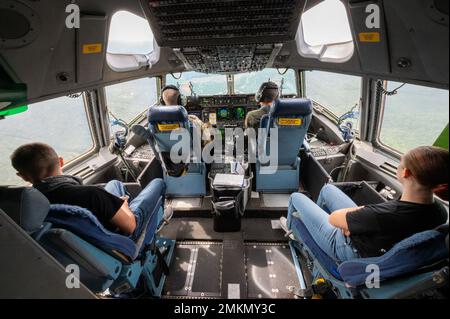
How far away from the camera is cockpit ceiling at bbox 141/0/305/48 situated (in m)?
1.45

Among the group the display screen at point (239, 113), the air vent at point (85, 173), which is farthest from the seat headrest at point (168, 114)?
the display screen at point (239, 113)

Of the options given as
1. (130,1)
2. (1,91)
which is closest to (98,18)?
(130,1)

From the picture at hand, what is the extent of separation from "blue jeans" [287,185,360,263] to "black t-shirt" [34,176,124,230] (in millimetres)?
1267

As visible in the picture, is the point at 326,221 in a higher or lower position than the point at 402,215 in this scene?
lower

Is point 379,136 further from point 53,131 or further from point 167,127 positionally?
point 53,131

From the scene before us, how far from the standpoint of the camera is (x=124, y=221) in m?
1.37

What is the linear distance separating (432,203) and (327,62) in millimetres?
2349

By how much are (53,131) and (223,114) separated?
247 cm

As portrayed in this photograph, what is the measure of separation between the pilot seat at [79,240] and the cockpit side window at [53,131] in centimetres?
97

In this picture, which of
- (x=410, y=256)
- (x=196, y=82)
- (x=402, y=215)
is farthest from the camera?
(x=196, y=82)

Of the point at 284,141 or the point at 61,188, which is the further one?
the point at 284,141

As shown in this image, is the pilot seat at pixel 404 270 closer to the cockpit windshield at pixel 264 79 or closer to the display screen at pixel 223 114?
the display screen at pixel 223 114

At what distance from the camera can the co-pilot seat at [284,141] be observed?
2.26 meters

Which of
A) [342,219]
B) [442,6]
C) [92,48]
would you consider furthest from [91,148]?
[442,6]
